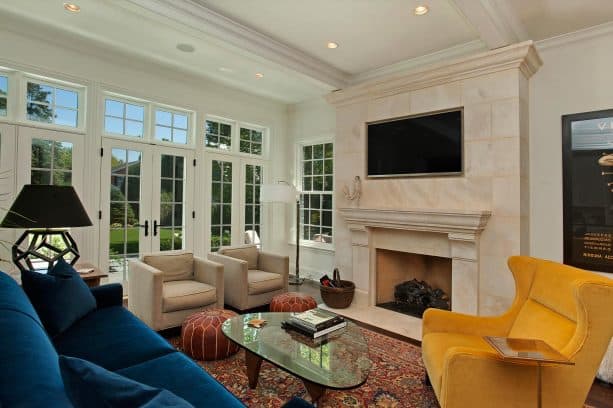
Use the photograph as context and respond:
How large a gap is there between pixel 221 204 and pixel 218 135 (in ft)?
3.55

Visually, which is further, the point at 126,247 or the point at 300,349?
the point at 126,247

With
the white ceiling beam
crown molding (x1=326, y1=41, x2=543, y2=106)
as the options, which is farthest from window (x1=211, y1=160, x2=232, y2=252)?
the white ceiling beam

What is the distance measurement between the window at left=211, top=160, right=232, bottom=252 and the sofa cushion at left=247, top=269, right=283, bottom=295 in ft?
4.45

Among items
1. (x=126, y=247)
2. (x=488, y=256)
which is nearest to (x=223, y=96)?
(x=126, y=247)

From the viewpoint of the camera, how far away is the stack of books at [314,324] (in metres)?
2.29

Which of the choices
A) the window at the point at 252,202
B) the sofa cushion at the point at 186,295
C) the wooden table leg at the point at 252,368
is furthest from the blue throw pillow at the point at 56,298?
the window at the point at 252,202

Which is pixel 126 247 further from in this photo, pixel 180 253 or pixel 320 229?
pixel 320 229

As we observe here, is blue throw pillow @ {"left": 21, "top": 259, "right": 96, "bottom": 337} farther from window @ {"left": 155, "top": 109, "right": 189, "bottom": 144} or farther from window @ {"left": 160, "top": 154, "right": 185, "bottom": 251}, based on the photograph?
window @ {"left": 155, "top": 109, "right": 189, "bottom": 144}

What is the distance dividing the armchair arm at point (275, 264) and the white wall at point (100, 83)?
1.27m

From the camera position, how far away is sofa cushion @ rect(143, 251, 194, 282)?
3.53 metres

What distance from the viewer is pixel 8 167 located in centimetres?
348

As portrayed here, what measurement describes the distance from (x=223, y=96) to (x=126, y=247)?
260cm

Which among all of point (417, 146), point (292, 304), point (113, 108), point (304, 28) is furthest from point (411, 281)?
point (113, 108)

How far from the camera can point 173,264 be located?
3635 millimetres
